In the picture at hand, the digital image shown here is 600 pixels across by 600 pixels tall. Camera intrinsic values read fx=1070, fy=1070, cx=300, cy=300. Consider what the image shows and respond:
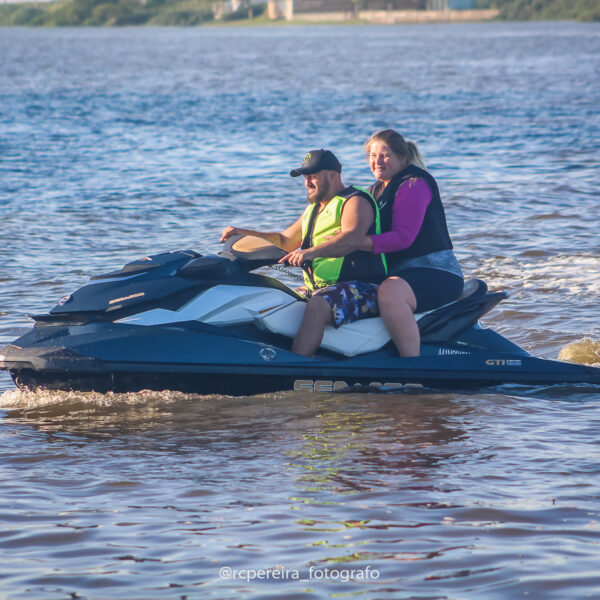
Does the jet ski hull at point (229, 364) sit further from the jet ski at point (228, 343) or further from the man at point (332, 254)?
the man at point (332, 254)

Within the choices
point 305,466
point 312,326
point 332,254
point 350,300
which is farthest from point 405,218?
point 305,466

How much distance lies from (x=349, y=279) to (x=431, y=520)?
2.04 meters

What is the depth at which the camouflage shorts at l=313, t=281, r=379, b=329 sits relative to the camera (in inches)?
239

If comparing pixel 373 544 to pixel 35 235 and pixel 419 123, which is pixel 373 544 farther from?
pixel 419 123

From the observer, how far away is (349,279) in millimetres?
6254

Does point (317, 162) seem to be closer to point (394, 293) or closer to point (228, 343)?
point (394, 293)

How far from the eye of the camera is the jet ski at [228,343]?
5867mm

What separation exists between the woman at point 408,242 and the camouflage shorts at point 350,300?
0.29 feet

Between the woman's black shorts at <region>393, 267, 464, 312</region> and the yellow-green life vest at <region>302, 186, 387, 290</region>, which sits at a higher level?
the yellow-green life vest at <region>302, 186, 387, 290</region>

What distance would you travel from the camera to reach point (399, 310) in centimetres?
607

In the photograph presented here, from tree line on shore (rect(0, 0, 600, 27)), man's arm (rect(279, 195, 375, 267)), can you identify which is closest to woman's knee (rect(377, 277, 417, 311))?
man's arm (rect(279, 195, 375, 267))

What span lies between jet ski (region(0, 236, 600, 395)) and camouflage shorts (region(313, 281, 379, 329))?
0.28ft

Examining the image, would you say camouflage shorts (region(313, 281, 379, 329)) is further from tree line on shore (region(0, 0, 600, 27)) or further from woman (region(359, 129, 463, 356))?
tree line on shore (region(0, 0, 600, 27))

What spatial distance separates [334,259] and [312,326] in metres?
0.42
